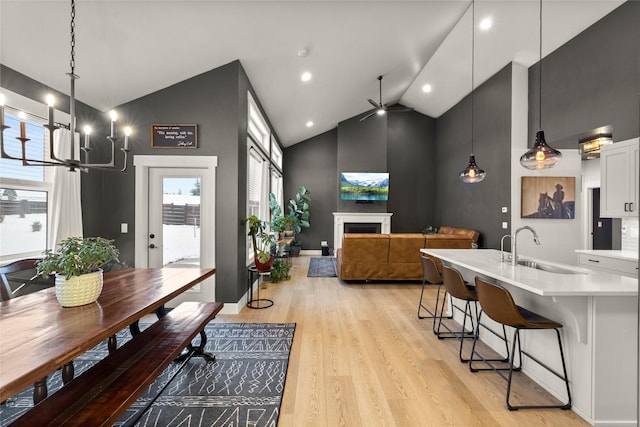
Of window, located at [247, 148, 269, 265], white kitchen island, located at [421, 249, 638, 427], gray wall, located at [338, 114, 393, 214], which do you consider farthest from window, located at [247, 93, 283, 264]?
white kitchen island, located at [421, 249, 638, 427]

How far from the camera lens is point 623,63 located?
3555 millimetres

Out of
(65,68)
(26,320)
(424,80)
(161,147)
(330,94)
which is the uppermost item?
(424,80)

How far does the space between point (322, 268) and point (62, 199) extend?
482cm

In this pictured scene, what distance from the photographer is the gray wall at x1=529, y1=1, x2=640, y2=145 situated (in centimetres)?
346

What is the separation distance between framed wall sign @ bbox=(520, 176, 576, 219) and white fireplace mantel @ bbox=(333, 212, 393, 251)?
3690 mm

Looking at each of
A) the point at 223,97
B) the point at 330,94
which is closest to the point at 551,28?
the point at 330,94

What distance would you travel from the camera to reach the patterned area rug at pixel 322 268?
6148 mm

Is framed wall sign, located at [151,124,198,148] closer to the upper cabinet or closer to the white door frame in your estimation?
the white door frame

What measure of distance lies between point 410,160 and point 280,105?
4.57 m

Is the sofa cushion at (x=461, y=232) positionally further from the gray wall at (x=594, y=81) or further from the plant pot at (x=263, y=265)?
the plant pot at (x=263, y=265)

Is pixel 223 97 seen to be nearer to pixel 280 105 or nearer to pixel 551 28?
pixel 280 105

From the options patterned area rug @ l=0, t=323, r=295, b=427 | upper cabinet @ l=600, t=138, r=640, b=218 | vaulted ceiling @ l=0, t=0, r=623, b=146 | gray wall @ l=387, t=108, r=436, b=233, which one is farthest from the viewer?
gray wall @ l=387, t=108, r=436, b=233

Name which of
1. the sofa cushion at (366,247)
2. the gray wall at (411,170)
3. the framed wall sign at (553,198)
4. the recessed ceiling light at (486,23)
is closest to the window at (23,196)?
the sofa cushion at (366,247)

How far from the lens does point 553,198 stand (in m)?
5.07
